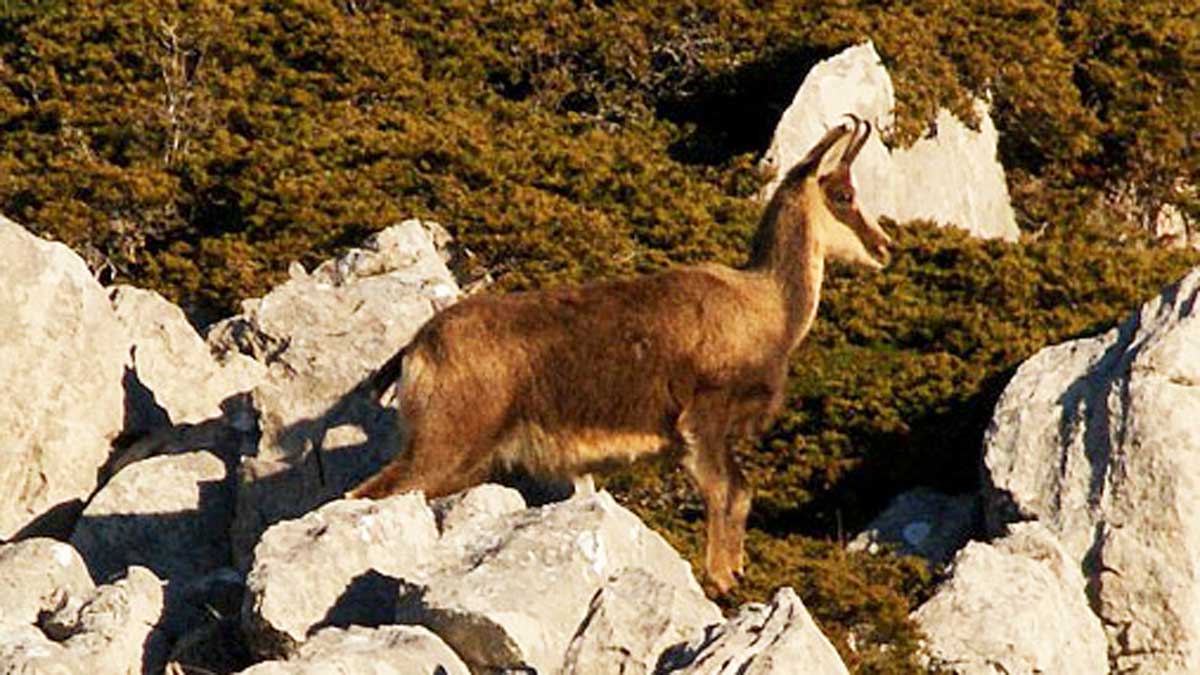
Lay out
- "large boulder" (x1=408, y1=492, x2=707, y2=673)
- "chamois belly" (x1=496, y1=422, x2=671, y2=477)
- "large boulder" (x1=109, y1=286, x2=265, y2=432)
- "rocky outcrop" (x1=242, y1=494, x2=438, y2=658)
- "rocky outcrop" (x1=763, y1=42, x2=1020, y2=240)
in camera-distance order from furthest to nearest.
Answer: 1. "rocky outcrop" (x1=763, y1=42, x2=1020, y2=240)
2. "large boulder" (x1=109, y1=286, x2=265, y2=432)
3. "chamois belly" (x1=496, y1=422, x2=671, y2=477)
4. "rocky outcrop" (x1=242, y1=494, x2=438, y2=658)
5. "large boulder" (x1=408, y1=492, x2=707, y2=673)

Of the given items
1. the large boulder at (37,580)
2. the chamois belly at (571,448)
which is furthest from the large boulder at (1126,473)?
the large boulder at (37,580)

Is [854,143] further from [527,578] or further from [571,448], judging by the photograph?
[527,578]

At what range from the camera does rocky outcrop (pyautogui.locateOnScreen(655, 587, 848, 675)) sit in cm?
1262

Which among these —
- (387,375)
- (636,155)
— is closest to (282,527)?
(387,375)

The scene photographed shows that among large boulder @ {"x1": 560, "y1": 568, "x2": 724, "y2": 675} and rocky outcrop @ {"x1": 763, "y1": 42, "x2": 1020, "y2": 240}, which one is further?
rocky outcrop @ {"x1": 763, "y1": 42, "x2": 1020, "y2": 240}

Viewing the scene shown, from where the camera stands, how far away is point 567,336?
16.7 meters

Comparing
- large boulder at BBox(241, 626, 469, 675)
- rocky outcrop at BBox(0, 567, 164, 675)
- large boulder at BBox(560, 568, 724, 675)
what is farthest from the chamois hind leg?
large boulder at BBox(241, 626, 469, 675)

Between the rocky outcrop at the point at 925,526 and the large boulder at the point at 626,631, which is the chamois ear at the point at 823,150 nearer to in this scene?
the rocky outcrop at the point at 925,526

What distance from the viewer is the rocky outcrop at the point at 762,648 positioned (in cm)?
1262

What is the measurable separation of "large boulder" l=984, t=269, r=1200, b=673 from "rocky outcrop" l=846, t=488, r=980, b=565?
0.57 metres

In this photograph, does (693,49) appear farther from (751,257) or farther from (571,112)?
(751,257)

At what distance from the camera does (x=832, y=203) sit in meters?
18.5

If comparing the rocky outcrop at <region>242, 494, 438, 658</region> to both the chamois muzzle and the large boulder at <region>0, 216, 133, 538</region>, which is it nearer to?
the large boulder at <region>0, 216, 133, 538</region>

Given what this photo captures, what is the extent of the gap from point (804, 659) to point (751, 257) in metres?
5.84
